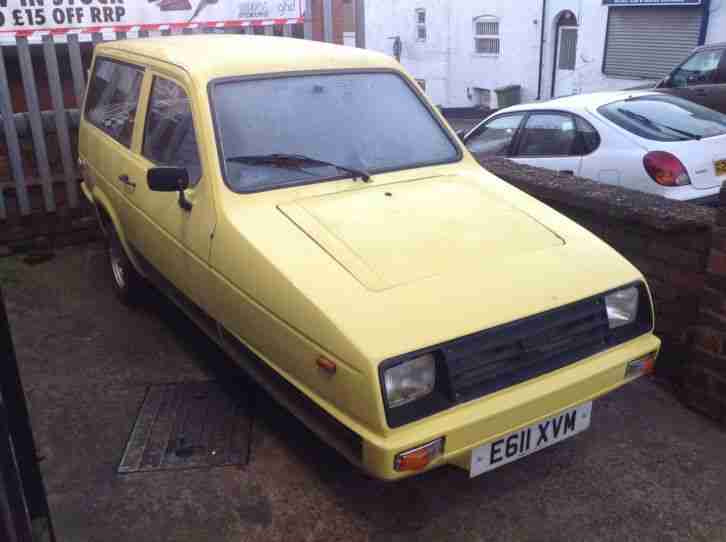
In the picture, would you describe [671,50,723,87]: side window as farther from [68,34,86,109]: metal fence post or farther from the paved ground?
[68,34,86,109]: metal fence post

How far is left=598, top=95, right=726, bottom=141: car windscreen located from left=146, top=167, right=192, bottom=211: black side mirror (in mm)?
4078

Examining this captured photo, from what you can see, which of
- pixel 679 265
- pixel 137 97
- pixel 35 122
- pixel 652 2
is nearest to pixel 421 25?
pixel 652 2

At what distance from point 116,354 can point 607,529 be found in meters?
3.21

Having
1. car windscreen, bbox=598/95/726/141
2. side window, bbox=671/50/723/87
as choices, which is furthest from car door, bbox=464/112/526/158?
side window, bbox=671/50/723/87

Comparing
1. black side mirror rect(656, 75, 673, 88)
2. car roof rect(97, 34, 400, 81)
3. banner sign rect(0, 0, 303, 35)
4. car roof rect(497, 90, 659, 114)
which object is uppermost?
banner sign rect(0, 0, 303, 35)

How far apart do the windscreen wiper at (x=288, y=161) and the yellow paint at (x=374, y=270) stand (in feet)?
0.21

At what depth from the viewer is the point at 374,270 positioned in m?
3.06

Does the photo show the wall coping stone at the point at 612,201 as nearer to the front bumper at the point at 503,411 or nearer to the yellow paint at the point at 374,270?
the yellow paint at the point at 374,270

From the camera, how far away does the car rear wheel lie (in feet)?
17.2

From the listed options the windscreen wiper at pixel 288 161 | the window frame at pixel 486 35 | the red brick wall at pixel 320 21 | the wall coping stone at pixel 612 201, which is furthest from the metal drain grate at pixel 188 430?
the window frame at pixel 486 35

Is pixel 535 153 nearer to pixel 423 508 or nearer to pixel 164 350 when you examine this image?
pixel 164 350

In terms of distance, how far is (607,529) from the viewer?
3.13m

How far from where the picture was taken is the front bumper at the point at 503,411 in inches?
106

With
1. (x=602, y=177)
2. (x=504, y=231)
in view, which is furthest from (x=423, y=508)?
(x=602, y=177)
